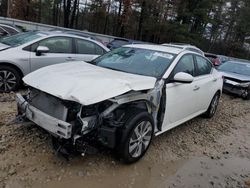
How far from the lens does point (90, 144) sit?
10.8 feet

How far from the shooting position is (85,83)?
3.27m

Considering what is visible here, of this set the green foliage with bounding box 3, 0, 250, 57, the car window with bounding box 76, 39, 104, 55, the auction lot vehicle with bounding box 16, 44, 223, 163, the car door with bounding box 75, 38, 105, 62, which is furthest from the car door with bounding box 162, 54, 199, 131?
the green foliage with bounding box 3, 0, 250, 57

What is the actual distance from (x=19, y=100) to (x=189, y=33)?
30.8m

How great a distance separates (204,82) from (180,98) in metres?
1.15

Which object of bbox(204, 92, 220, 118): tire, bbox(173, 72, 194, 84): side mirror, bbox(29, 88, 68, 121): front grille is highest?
bbox(173, 72, 194, 84): side mirror

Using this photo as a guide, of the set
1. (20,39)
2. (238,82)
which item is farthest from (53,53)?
(238,82)

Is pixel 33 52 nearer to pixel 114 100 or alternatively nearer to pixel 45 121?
pixel 45 121

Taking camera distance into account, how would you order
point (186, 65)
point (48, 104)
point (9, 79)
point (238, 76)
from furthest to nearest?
1. point (238, 76)
2. point (9, 79)
3. point (186, 65)
4. point (48, 104)

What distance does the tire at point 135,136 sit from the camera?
11.1 ft

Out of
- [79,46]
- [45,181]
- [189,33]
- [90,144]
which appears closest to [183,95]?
[90,144]

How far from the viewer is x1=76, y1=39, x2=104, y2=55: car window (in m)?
7.04

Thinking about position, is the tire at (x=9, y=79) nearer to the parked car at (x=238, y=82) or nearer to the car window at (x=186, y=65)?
the car window at (x=186, y=65)

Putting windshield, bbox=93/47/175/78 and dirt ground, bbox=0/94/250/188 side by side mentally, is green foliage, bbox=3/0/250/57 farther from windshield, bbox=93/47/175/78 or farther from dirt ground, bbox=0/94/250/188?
dirt ground, bbox=0/94/250/188

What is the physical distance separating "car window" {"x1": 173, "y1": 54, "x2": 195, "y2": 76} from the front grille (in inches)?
77.1
